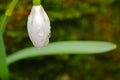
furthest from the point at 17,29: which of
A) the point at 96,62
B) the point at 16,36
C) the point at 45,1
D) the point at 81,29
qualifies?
the point at 96,62

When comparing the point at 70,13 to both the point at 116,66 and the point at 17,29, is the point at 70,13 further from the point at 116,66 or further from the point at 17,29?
the point at 116,66

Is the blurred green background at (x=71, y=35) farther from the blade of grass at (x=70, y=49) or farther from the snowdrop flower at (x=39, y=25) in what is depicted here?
the snowdrop flower at (x=39, y=25)

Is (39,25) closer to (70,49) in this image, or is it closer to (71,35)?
(70,49)

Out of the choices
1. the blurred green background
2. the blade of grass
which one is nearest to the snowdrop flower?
the blade of grass

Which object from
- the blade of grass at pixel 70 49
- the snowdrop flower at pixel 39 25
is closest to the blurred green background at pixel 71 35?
the blade of grass at pixel 70 49

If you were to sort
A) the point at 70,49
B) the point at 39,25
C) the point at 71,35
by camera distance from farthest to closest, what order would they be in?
1. the point at 71,35
2. the point at 70,49
3. the point at 39,25

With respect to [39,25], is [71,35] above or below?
below

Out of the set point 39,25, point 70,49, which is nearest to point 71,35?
point 70,49

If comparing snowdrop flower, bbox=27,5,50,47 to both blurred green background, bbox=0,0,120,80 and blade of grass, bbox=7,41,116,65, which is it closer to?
blade of grass, bbox=7,41,116,65
